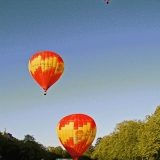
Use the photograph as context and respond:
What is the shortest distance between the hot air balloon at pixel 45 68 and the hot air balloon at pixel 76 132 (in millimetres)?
7522

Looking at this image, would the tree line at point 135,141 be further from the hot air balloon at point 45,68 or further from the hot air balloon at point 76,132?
the hot air balloon at point 45,68

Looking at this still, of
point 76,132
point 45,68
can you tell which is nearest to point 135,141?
point 76,132

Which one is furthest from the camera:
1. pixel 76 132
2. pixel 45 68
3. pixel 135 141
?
pixel 135 141

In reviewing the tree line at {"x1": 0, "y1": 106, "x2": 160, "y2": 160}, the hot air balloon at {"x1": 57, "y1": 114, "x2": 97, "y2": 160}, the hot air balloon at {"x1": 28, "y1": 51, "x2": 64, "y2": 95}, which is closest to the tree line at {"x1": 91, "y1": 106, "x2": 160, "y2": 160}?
the tree line at {"x1": 0, "y1": 106, "x2": 160, "y2": 160}

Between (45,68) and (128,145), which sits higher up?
(45,68)

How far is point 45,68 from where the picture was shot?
133 ft

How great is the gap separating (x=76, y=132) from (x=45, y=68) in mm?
11100

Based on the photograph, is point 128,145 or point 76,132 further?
point 128,145

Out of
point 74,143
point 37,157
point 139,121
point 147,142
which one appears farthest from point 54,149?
point 74,143

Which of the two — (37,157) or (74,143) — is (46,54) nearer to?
(74,143)

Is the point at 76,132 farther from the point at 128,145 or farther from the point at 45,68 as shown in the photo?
the point at 128,145

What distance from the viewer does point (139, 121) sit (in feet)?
244

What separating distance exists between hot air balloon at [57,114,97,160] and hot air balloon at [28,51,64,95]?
752 cm

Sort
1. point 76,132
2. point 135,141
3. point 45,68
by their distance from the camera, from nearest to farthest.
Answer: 1. point 45,68
2. point 76,132
3. point 135,141
